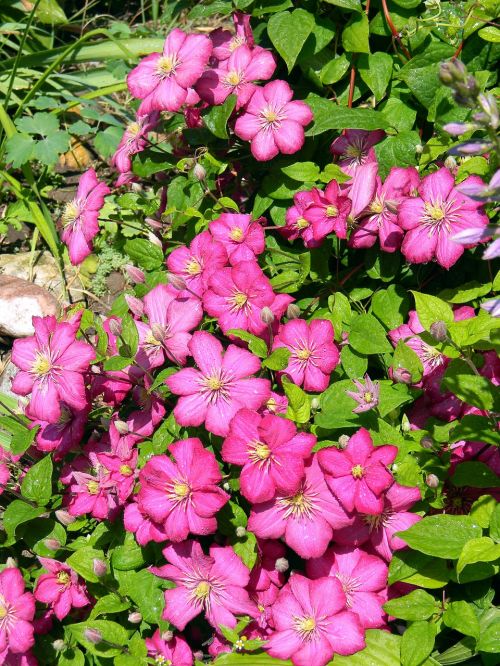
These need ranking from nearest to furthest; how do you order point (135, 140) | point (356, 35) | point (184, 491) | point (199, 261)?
→ point (184, 491) → point (199, 261) → point (356, 35) → point (135, 140)

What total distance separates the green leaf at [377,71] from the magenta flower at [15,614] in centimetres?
160

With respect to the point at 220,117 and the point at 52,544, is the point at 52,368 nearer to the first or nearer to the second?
the point at 52,544

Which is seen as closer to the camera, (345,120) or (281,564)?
(281,564)

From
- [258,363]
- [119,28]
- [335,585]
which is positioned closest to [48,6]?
[119,28]

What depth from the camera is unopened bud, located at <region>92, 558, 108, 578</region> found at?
169cm

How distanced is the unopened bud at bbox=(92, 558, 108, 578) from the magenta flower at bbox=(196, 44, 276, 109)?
4.13 feet

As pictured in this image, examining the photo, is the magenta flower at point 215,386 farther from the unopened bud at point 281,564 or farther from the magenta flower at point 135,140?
the magenta flower at point 135,140

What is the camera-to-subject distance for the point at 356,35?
6.77ft

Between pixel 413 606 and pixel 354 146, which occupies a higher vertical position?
pixel 354 146

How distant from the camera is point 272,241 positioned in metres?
2.15

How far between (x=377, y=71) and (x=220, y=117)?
47 cm

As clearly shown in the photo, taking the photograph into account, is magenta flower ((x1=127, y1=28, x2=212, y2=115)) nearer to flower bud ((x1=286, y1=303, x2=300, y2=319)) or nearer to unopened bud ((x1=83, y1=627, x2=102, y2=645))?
flower bud ((x1=286, y1=303, x2=300, y2=319))

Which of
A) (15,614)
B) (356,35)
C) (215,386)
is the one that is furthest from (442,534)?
(356,35)

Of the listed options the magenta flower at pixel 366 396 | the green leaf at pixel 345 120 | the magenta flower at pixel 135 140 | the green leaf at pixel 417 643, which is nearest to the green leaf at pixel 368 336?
the magenta flower at pixel 366 396
